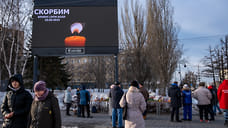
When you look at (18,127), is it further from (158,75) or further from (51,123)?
(158,75)

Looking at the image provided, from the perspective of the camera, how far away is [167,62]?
76.4 ft

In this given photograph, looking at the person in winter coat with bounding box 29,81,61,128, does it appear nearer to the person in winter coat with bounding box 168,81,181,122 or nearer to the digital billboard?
the person in winter coat with bounding box 168,81,181,122

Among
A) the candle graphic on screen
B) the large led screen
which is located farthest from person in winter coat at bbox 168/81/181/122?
the candle graphic on screen

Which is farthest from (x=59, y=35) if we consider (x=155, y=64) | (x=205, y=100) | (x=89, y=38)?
(x=155, y=64)

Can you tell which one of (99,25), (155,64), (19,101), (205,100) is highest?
(99,25)

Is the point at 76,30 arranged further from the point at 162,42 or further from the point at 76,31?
the point at 162,42

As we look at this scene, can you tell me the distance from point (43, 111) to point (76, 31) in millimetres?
8607

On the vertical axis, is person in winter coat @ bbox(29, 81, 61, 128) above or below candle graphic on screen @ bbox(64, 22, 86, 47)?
below

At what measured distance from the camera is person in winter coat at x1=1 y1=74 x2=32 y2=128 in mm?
4484

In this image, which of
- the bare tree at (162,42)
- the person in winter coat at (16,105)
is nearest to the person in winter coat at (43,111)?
the person in winter coat at (16,105)

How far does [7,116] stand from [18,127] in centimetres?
33

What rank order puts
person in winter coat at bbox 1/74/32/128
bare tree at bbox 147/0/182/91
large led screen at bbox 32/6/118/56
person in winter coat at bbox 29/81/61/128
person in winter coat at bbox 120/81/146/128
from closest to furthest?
1. person in winter coat at bbox 29/81/61/128
2. person in winter coat at bbox 1/74/32/128
3. person in winter coat at bbox 120/81/146/128
4. large led screen at bbox 32/6/118/56
5. bare tree at bbox 147/0/182/91

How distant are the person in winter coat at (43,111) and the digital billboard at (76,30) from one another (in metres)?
8.03

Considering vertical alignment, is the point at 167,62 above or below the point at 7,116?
above
